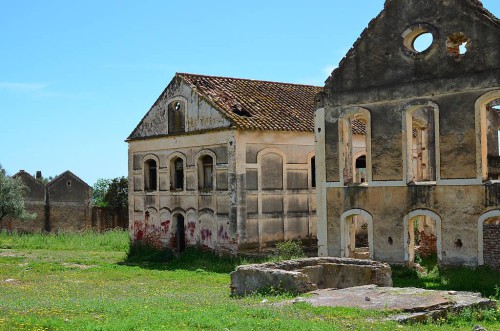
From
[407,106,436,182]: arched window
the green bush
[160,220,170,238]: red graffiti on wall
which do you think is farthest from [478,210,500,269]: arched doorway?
[160,220,170,238]: red graffiti on wall

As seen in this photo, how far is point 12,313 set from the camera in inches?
485

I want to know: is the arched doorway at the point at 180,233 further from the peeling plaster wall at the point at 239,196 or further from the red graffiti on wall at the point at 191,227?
the red graffiti on wall at the point at 191,227

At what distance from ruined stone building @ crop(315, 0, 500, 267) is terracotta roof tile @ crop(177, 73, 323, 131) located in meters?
4.21

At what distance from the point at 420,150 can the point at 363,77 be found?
26.1 ft

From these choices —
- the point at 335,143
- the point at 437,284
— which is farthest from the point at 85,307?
the point at 335,143

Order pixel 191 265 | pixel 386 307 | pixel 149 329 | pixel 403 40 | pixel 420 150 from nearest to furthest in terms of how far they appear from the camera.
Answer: pixel 149 329 < pixel 386 307 < pixel 403 40 < pixel 191 265 < pixel 420 150

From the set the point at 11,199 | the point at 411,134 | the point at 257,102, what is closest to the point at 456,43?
the point at 411,134

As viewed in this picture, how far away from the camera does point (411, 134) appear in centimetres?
2073

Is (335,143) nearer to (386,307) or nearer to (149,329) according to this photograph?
(386,307)

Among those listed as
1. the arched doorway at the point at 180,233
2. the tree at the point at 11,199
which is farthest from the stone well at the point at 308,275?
the tree at the point at 11,199

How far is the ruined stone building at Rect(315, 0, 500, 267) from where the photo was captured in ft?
62.3

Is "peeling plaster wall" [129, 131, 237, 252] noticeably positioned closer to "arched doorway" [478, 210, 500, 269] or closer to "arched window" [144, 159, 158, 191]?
"arched window" [144, 159, 158, 191]

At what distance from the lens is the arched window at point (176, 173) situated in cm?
2931

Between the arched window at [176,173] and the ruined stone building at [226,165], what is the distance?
0.14ft
